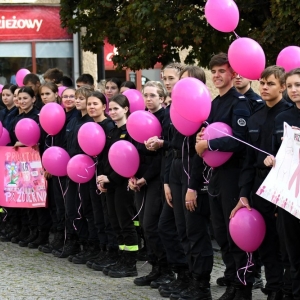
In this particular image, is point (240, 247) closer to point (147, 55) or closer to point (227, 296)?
point (227, 296)

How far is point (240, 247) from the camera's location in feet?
24.5

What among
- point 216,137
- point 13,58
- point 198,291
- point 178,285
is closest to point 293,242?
point 216,137

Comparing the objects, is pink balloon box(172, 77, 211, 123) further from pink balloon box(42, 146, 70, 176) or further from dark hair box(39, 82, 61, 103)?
dark hair box(39, 82, 61, 103)

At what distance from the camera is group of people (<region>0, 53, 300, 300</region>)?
7.33 metres

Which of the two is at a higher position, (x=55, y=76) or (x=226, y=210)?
(x=55, y=76)

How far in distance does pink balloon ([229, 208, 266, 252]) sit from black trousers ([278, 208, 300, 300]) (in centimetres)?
36

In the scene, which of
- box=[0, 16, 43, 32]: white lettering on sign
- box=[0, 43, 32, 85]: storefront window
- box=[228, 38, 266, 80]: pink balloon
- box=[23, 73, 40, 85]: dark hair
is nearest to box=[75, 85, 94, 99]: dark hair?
box=[23, 73, 40, 85]: dark hair

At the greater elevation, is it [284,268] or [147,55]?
[147,55]

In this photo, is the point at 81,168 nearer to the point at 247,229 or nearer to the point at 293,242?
the point at 247,229

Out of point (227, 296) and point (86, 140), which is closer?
point (227, 296)

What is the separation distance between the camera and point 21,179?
1228 centimetres

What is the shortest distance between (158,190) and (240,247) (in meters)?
1.75

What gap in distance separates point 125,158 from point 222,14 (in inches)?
69.8

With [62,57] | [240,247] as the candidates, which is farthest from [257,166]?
[62,57]
